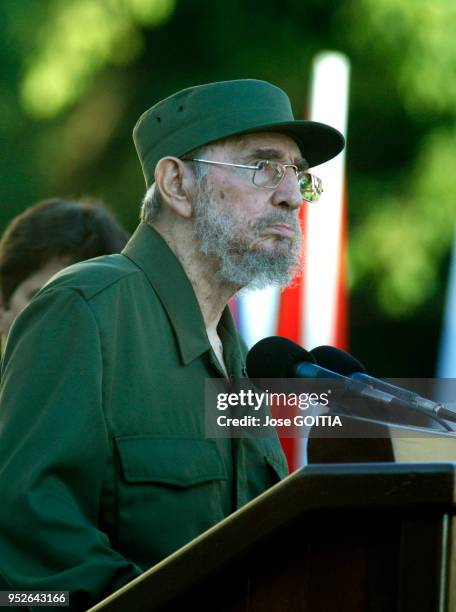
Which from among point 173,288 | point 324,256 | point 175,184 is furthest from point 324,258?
point 173,288

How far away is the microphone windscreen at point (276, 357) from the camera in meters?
2.37

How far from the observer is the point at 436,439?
1876 mm

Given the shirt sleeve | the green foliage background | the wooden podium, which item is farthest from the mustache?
the green foliage background

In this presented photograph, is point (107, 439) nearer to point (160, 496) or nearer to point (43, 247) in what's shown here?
point (160, 496)

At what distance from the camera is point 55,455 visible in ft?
6.80

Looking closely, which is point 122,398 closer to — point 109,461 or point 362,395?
point 109,461

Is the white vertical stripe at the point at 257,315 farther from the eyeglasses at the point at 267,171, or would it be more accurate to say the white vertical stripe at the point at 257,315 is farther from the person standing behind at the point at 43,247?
the eyeglasses at the point at 267,171

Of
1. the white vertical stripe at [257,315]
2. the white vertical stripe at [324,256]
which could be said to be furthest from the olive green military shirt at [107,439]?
the white vertical stripe at [324,256]

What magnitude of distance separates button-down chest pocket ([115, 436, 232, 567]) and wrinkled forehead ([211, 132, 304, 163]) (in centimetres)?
84

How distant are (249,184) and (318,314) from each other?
10.1ft

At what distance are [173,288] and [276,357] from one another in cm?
35

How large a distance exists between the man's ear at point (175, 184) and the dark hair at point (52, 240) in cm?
97

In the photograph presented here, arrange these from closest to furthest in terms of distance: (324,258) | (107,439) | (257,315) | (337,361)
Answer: (107,439), (337,361), (257,315), (324,258)

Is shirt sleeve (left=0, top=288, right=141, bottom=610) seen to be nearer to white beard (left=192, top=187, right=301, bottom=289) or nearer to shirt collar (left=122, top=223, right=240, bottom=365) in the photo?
shirt collar (left=122, top=223, right=240, bottom=365)
